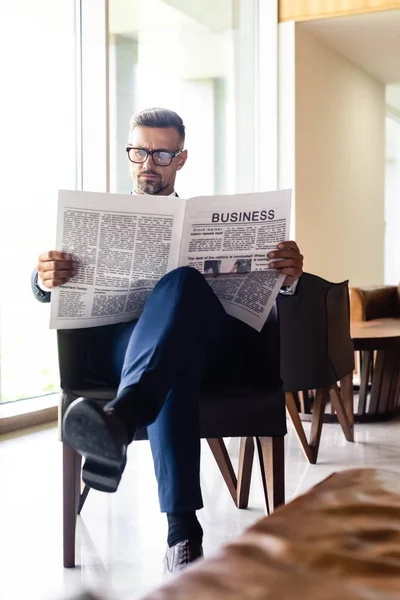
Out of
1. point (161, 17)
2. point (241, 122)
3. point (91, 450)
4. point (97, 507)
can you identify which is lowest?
point (97, 507)

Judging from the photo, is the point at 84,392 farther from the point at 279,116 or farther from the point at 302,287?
the point at 279,116

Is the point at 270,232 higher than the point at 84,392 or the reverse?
higher

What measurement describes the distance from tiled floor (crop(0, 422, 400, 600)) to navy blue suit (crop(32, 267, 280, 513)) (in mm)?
300

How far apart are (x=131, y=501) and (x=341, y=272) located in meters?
4.08

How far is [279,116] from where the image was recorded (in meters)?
5.19

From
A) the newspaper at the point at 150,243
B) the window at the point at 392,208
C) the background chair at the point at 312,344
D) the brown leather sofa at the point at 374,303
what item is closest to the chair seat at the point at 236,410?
the newspaper at the point at 150,243

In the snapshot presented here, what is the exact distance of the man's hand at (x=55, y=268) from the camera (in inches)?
71.1

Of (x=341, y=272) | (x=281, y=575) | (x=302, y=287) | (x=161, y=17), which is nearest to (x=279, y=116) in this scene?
(x=161, y=17)

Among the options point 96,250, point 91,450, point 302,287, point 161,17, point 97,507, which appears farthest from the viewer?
point 161,17

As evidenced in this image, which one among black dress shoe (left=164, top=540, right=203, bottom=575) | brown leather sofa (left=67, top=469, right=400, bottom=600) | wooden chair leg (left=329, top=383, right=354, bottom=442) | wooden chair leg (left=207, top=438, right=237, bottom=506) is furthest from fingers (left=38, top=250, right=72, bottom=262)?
wooden chair leg (left=329, top=383, right=354, bottom=442)

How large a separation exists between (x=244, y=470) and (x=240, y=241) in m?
0.74

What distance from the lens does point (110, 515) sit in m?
2.29

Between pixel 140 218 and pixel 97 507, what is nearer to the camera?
pixel 140 218

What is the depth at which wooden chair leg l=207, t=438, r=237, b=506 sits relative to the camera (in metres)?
2.33
